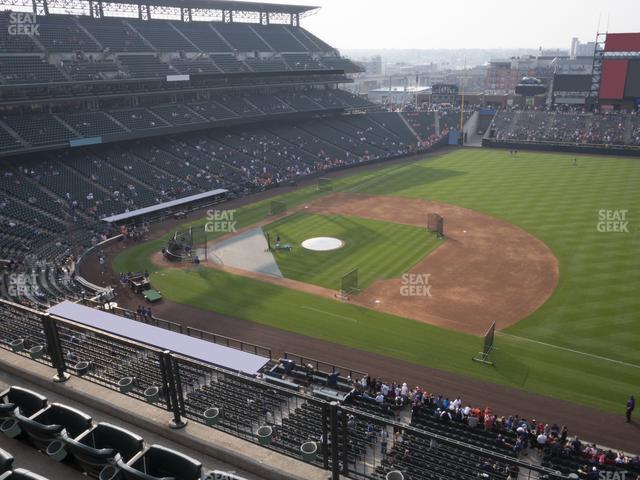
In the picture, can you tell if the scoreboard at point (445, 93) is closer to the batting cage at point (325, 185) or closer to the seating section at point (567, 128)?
the seating section at point (567, 128)

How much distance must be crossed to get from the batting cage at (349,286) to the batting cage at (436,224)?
14394 mm

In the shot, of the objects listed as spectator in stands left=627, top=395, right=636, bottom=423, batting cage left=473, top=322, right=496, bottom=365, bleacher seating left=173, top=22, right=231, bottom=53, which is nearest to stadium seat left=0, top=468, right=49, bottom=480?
spectator in stands left=627, top=395, right=636, bottom=423

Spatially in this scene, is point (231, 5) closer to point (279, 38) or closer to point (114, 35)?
point (279, 38)

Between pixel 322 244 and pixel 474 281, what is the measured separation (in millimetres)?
14987

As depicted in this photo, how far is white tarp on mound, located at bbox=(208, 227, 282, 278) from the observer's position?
1738 inches

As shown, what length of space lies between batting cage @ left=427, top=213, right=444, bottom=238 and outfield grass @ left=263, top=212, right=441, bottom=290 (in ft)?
2.34

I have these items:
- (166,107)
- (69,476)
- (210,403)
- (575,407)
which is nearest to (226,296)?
(575,407)

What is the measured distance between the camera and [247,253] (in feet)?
155

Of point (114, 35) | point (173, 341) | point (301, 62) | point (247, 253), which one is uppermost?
point (114, 35)

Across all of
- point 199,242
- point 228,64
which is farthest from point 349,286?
→ point 228,64

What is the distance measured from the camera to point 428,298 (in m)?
37.1

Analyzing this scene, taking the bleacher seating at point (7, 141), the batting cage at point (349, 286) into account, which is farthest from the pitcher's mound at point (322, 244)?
the bleacher seating at point (7, 141)

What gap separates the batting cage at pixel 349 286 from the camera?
1489 inches

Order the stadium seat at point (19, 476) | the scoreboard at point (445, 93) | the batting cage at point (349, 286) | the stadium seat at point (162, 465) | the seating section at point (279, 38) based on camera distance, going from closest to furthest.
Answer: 1. the stadium seat at point (19, 476)
2. the stadium seat at point (162, 465)
3. the batting cage at point (349, 286)
4. the seating section at point (279, 38)
5. the scoreboard at point (445, 93)
